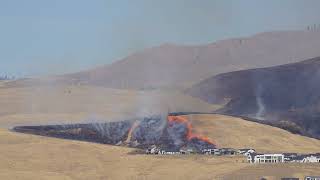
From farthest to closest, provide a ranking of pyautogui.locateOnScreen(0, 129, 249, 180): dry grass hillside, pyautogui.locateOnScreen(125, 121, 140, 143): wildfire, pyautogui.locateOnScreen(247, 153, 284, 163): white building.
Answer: pyautogui.locateOnScreen(125, 121, 140, 143): wildfire, pyautogui.locateOnScreen(247, 153, 284, 163): white building, pyautogui.locateOnScreen(0, 129, 249, 180): dry grass hillside

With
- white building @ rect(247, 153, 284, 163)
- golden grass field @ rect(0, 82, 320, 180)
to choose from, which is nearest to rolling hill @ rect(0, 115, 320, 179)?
golden grass field @ rect(0, 82, 320, 180)

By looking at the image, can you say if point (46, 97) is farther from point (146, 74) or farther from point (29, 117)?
point (146, 74)

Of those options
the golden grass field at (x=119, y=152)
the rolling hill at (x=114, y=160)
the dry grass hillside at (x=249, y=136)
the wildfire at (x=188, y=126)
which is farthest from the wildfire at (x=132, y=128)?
the dry grass hillside at (x=249, y=136)

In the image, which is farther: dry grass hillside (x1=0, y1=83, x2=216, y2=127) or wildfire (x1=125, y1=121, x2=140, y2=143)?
dry grass hillside (x1=0, y1=83, x2=216, y2=127)

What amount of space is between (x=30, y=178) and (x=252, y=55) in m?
143

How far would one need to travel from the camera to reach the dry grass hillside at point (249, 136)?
78250 millimetres

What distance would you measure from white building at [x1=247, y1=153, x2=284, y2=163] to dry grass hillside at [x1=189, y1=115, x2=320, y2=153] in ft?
27.7

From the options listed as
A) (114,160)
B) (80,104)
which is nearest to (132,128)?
(114,160)

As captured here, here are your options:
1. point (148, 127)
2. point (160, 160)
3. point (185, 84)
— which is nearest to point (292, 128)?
point (148, 127)

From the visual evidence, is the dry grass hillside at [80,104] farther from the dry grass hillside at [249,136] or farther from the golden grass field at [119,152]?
the dry grass hillside at [249,136]

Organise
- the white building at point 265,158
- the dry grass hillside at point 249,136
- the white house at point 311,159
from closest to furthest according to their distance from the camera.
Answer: the white house at point 311,159 < the white building at point 265,158 < the dry grass hillside at point 249,136

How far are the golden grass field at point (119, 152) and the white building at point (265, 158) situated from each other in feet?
4.31

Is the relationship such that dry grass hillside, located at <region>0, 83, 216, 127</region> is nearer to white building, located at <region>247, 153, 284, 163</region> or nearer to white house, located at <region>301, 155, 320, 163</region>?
white building, located at <region>247, 153, 284, 163</region>

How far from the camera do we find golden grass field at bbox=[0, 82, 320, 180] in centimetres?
6012
